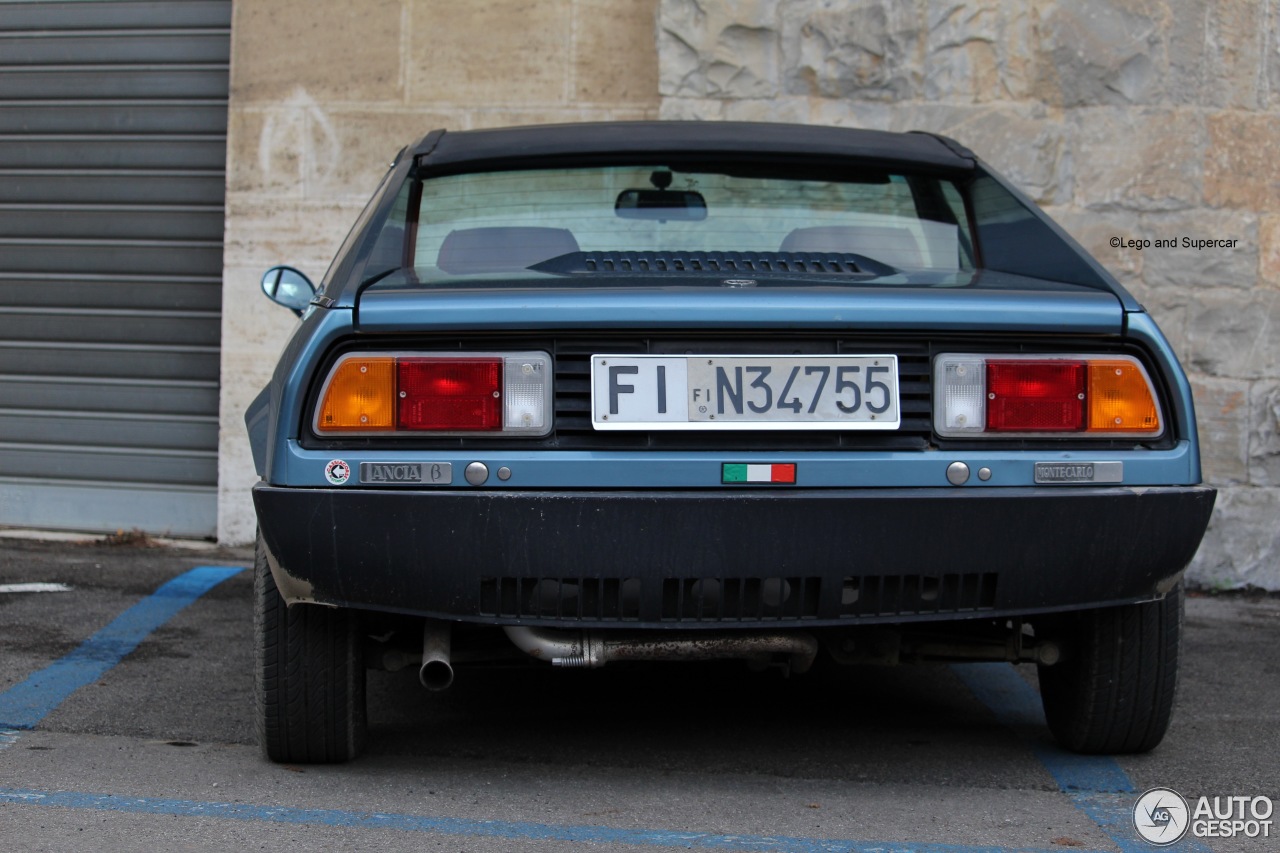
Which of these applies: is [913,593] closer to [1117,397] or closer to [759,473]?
[759,473]

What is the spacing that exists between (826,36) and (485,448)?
423 centimetres

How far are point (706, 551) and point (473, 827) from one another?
675mm

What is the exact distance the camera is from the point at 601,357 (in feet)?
9.41

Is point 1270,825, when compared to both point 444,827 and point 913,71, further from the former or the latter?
point 913,71

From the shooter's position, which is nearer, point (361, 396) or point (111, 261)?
point (361, 396)

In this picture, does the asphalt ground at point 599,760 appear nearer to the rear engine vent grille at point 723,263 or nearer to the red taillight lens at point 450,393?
the red taillight lens at point 450,393

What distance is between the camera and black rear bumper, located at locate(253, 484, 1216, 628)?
9.25 feet

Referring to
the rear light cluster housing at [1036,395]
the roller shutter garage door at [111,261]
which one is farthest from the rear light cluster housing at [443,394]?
the roller shutter garage door at [111,261]

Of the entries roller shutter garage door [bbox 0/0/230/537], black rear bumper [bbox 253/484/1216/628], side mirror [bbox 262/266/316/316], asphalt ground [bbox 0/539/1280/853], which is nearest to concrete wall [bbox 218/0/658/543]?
roller shutter garage door [bbox 0/0/230/537]

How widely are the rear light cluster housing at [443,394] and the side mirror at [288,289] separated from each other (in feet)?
3.80

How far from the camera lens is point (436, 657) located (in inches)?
122

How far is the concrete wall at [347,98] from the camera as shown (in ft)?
22.7

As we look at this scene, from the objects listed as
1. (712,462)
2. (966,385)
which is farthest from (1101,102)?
(712,462)

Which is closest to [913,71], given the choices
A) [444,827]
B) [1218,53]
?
[1218,53]
